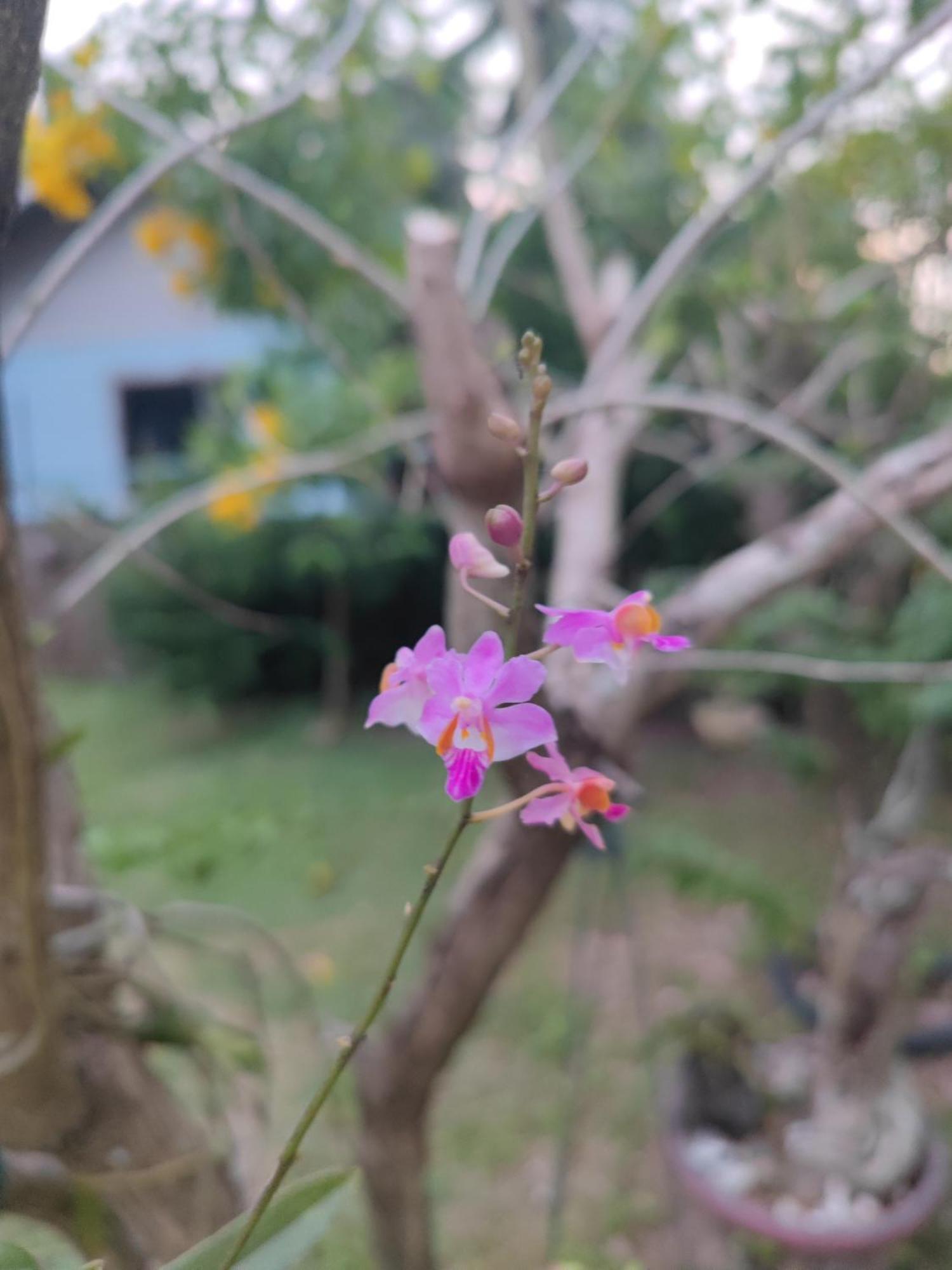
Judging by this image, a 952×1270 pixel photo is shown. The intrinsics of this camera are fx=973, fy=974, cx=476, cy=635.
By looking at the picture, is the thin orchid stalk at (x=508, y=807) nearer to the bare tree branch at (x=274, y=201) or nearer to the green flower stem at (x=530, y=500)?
the green flower stem at (x=530, y=500)

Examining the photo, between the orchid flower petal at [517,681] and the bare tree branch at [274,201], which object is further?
the bare tree branch at [274,201]

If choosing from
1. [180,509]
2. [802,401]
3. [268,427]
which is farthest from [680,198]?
[180,509]

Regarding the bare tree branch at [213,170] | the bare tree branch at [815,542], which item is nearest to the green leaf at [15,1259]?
the bare tree branch at [213,170]

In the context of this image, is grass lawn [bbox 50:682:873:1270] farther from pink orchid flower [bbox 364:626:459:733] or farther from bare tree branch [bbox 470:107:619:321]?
bare tree branch [bbox 470:107:619:321]

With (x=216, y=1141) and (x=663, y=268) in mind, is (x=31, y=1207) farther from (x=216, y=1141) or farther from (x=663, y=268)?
(x=663, y=268)

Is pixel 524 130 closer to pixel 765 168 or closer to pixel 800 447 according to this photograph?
pixel 765 168

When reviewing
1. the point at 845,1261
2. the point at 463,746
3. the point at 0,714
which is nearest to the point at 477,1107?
the point at 845,1261
